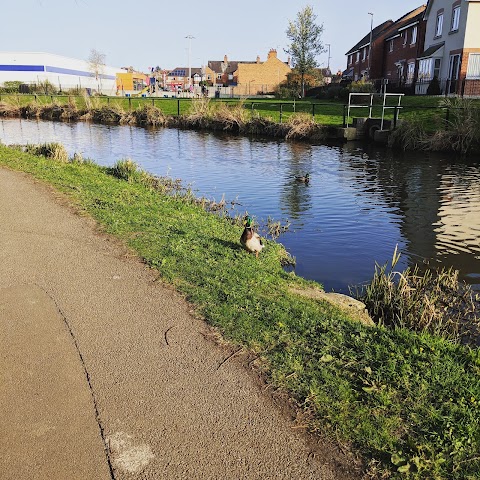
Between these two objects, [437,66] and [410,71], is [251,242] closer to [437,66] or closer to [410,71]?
[437,66]

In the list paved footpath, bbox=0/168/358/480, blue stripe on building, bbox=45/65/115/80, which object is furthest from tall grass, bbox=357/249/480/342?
blue stripe on building, bbox=45/65/115/80

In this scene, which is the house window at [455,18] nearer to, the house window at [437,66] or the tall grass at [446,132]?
the house window at [437,66]

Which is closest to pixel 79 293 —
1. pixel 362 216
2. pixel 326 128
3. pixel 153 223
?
pixel 153 223

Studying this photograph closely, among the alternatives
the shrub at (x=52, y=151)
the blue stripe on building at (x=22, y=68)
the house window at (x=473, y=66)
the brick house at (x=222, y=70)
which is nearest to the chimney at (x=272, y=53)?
the brick house at (x=222, y=70)

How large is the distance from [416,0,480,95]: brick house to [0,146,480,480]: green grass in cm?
3253

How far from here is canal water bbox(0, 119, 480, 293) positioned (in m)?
9.58

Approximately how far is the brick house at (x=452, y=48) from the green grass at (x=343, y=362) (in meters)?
32.5

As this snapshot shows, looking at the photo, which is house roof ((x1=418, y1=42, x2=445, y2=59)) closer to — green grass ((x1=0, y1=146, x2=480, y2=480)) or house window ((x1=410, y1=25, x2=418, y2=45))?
house window ((x1=410, y1=25, x2=418, y2=45))

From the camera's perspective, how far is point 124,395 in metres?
3.79

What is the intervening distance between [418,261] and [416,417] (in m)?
6.20

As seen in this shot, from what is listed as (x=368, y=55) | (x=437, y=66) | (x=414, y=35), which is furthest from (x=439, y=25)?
(x=368, y=55)

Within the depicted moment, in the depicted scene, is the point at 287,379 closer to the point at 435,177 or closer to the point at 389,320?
the point at 389,320

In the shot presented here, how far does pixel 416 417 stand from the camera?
355 centimetres

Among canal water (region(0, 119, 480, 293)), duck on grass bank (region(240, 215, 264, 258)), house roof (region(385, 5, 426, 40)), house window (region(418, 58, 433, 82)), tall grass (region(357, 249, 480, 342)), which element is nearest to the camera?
tall grass (region(357, 249, 480, 342))
